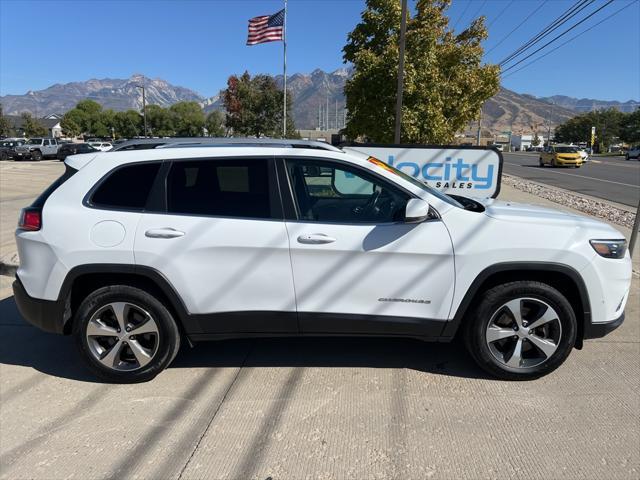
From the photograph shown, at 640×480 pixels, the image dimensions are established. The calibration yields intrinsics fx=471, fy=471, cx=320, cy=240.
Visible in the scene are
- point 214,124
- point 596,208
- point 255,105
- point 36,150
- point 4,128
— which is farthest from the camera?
point 4,128

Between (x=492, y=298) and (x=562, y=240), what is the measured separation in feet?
2.05

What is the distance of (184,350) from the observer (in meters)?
4.07

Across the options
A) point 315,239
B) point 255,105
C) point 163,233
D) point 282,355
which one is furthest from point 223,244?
point 255,105

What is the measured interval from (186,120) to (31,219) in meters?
88.8

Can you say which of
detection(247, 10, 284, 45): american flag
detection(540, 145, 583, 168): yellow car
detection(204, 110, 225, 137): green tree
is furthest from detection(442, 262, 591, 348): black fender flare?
detection(204, 110, 225, 137): green tree

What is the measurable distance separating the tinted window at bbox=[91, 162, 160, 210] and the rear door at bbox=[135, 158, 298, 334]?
0.36 ft

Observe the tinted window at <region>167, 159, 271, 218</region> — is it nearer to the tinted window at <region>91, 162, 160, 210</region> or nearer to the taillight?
the tinted window at <region>91, 162, 160, 210</region>

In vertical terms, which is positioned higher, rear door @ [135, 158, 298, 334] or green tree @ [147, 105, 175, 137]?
green tree @ [147, 105, 175, 137]

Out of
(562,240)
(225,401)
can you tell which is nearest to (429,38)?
(562,240)

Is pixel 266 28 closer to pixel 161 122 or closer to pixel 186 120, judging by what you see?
pixel 186 120

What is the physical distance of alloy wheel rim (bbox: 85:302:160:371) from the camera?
341 centimetres

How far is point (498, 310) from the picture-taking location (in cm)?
335

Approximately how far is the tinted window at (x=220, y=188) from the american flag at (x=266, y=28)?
24262 millimetres

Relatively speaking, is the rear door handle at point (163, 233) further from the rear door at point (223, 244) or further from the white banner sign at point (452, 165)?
the white banner sign at point (452, 165)
